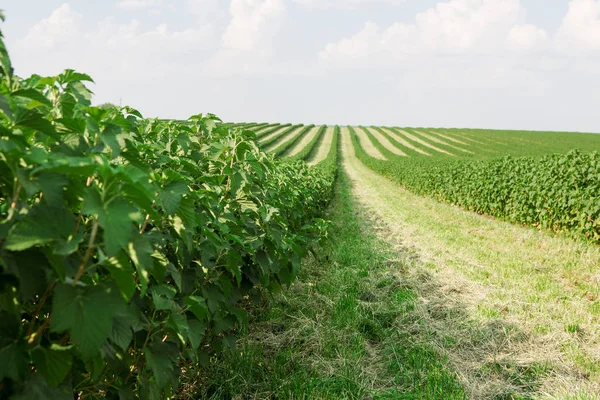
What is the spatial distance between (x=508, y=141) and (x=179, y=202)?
211ft

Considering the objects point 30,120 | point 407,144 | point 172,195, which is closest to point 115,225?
point 30,120

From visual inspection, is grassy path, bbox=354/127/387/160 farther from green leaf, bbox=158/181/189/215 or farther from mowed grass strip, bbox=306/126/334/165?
green leaf, bbox=158/181/189/215

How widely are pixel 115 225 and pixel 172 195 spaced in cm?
62

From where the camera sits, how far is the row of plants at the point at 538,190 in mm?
9266

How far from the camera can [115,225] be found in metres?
1.07

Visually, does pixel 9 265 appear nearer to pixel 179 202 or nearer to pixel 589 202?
pixel 179 202

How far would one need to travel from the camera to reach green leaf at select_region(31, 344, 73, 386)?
50.0 inches

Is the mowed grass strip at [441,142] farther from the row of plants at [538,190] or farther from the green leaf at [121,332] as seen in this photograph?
the green leaf at [121,332]

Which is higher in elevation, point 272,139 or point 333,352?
point 272,139

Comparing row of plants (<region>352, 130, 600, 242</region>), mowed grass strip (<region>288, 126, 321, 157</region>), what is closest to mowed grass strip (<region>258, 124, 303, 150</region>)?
mowed grass strip (<region>288, 126, 321, 157</region>)

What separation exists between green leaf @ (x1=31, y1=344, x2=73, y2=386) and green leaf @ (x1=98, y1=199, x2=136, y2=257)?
1.56ft

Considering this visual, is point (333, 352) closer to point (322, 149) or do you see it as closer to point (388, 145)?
point (322, 149)

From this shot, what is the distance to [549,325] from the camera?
435cm

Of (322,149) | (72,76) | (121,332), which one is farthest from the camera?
(322,149)
